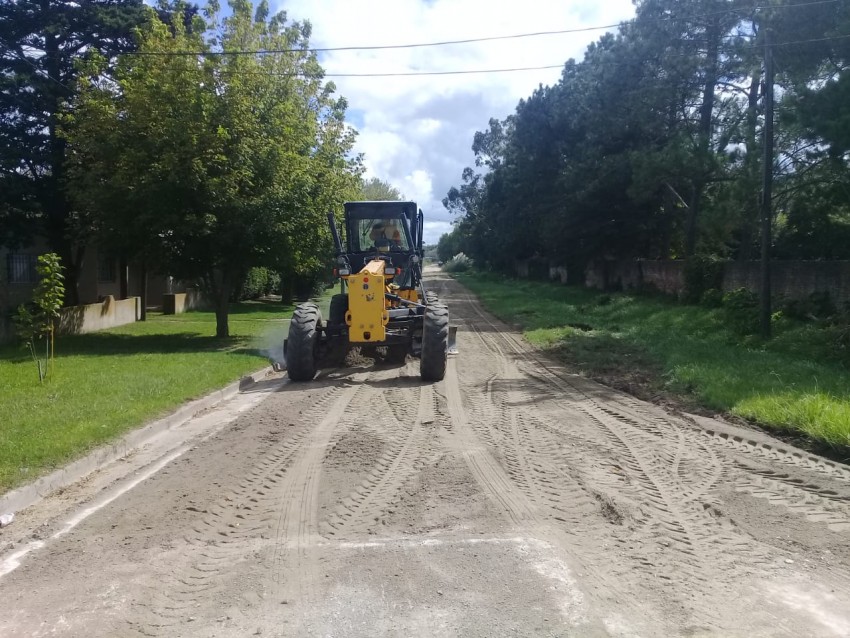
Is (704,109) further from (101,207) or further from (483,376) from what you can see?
(101,207)

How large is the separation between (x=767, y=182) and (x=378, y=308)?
9712 mm

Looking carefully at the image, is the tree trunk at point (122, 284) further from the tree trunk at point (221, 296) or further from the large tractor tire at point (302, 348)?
the large tractor tire at point (302, 348)

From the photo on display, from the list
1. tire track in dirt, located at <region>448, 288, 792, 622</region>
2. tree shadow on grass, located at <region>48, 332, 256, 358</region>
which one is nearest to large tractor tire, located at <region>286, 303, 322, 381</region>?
tree shadow on grass, located at <region>48, 332, 256, 358</region>

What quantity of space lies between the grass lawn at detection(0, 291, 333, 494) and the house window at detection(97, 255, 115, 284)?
697 centimetres

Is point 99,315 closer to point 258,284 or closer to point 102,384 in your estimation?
point 102,384

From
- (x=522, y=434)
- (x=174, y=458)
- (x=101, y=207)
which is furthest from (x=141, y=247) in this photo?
(x=522, y=434)

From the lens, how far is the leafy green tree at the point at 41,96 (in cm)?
2014

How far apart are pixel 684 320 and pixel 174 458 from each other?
58.9 feet

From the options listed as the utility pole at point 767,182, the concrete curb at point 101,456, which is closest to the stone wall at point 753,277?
the utility pole at point 767,182

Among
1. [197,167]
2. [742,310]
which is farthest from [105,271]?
[742,310]

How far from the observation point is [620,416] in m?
10.3

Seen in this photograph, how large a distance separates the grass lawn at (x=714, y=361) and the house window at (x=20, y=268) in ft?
51.2

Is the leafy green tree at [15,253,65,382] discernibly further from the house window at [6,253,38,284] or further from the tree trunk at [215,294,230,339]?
the house window at [6,253,38,284]

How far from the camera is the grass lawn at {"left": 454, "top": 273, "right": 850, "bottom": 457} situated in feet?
31.0
